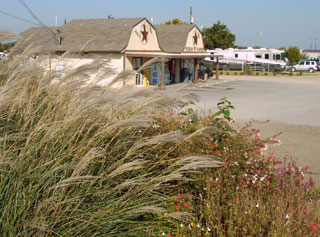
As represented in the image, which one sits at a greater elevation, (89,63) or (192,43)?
(192,43)

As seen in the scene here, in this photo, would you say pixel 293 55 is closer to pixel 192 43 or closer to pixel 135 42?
pixel 192 43

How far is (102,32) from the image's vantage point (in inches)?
1212

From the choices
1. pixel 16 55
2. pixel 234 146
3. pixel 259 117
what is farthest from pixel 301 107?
pixel 16 55

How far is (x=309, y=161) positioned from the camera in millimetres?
8719

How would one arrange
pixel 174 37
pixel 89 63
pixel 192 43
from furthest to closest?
pixel 192 43, pixel 174 37, pixel 89 63

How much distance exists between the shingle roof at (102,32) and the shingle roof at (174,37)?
5748 millimetres

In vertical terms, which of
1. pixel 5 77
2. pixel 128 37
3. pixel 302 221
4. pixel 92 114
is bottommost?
pixel 302 221

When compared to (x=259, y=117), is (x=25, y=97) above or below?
above

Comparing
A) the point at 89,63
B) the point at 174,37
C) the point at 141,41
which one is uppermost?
the point at 174,37

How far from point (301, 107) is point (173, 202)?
17330mm

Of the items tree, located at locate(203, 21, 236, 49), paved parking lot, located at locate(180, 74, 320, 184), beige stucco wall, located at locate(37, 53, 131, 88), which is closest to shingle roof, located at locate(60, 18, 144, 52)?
paved parking lot, located at locate(180, 74, 320, 184)

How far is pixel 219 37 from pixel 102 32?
1515 inches

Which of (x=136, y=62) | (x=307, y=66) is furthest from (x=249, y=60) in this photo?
(x=136, y=62)

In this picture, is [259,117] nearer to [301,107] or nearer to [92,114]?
[301,107]
